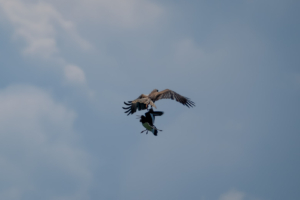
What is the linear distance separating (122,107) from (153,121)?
5.78 meters

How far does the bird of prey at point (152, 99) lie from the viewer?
28.3 m

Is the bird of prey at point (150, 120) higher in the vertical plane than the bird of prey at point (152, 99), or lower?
lower

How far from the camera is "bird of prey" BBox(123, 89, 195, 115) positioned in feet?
92.8

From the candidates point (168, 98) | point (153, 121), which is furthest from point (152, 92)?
point (153, 121)

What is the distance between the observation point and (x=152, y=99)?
2864 centimetres

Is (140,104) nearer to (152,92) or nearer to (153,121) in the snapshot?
(152,92)

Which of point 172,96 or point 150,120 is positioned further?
point 172,96

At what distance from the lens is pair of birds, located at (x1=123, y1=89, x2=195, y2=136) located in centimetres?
2417

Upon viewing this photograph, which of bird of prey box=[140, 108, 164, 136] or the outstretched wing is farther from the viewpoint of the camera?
the outstretched wing

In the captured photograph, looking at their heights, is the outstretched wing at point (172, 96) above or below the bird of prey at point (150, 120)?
above

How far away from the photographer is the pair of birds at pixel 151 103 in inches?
952

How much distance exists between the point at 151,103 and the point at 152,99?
177cm

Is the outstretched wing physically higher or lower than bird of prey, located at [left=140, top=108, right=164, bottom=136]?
higher

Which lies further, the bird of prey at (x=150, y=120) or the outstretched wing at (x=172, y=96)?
the outstretched wing at (x=172, y=96)
